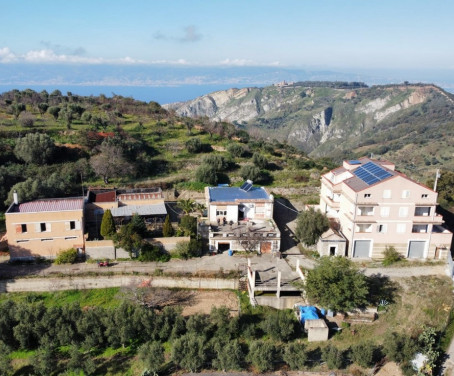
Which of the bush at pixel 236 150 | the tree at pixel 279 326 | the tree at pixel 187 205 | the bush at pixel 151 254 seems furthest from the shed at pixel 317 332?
the bush at pixel 236 150

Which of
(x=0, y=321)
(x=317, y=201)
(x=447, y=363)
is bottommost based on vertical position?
(x=447, y=363)

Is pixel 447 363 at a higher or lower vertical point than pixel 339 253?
lower

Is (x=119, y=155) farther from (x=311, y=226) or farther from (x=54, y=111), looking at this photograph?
(x=311, y=226)

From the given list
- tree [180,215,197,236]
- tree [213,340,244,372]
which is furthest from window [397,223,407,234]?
tree [213,340,244,372]

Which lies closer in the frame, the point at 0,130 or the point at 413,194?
the point at 413,194

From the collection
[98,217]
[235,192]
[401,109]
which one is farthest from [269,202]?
[401,109]

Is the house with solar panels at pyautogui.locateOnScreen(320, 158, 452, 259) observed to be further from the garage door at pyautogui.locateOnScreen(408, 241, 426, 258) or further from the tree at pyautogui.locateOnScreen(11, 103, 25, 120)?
the tree at pyautogui.locateOnScreen(11, 103, 25, 120)

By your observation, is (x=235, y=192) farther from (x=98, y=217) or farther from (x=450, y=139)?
(x=450, y=139)
